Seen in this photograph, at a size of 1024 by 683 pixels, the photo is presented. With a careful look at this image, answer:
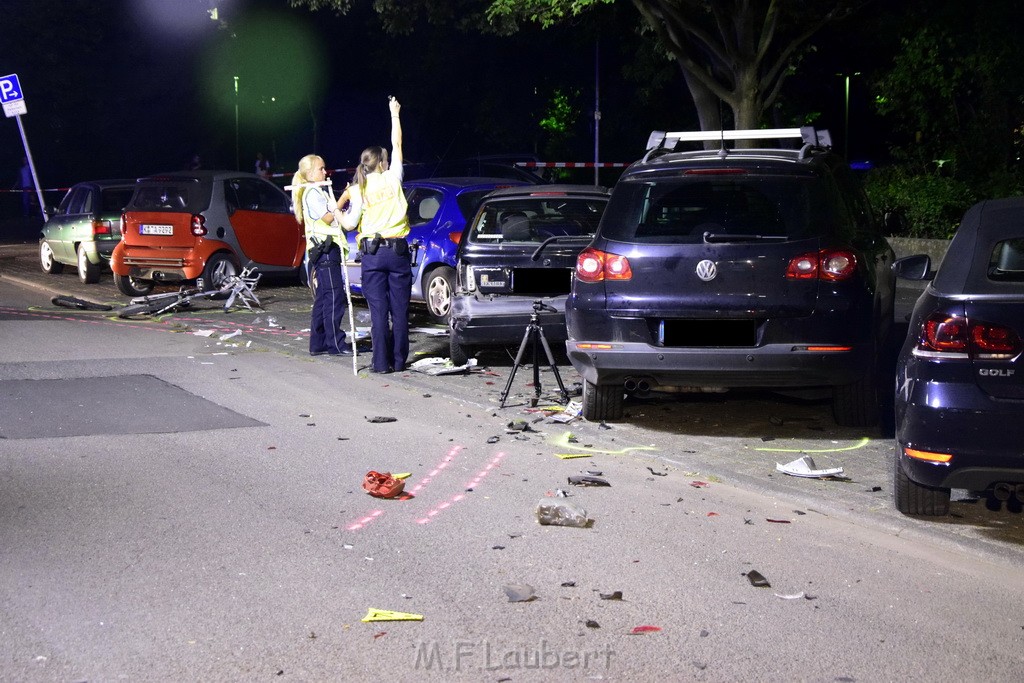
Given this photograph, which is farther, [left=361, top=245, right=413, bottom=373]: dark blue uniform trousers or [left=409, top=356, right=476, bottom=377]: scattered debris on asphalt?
[left=409, top=356, right=476, bottom=377]: scattered debris on asphalt

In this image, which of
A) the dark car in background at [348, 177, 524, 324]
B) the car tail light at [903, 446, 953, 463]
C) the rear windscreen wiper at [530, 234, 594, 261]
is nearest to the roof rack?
the rear windscreen wiper at [530, 234, 594, 261]

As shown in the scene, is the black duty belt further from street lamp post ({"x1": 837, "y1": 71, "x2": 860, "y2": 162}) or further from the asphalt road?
street lamp post ({"x1": 837, "y1": 71, "x2": 860, "y2": 162})

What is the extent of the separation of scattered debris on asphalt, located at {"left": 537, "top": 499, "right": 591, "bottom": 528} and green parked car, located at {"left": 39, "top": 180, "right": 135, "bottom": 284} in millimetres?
15478

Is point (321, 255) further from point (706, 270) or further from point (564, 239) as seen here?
point (706, 270)

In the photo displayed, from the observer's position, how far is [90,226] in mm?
20641

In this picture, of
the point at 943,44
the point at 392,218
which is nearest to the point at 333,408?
the point at 392,218

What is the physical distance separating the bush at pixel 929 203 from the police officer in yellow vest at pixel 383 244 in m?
8.93

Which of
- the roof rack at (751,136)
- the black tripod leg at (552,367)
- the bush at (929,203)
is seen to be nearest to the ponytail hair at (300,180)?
the black tripod leg at (552,367)

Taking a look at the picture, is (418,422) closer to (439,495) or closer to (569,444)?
(569,444)

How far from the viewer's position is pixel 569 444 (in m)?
8.30

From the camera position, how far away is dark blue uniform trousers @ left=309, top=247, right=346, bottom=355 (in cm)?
1223

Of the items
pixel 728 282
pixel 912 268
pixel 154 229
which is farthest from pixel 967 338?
pixel 154 229

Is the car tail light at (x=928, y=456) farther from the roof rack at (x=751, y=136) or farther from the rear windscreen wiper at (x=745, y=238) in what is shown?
the roof rack at (x=751, y=136)

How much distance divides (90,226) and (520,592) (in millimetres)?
16983
